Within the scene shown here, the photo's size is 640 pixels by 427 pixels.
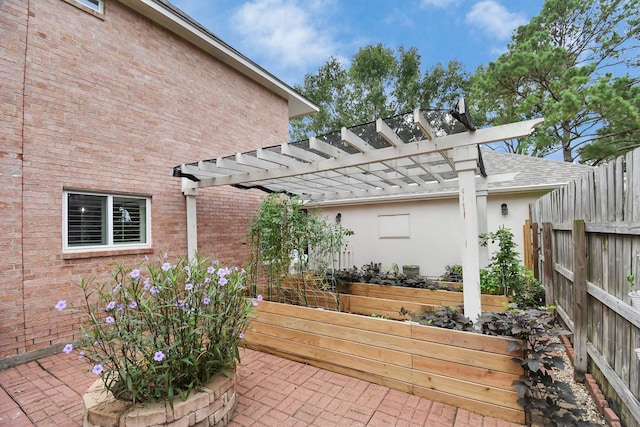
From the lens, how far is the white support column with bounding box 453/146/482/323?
313 centimetres

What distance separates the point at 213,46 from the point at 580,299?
24.0 ft

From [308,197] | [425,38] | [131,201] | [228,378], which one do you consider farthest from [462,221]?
[425,38]

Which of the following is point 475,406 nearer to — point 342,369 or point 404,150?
point 342,369

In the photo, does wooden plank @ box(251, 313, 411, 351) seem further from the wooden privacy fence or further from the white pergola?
the wooden privacy fence

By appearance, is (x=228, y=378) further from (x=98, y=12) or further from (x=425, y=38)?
(x=425, y=38)

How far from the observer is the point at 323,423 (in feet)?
8.14

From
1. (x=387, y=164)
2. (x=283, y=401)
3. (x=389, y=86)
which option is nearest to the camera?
(x=283, y=401)

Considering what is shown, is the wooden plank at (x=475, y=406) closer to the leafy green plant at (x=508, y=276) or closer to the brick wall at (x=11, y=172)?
the leafy green plant at (x=508, y=276)

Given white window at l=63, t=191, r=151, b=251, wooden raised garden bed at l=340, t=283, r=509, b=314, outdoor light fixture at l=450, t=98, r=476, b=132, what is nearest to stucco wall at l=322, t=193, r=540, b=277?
wooden raised garden bed at l=340, t=283, r=509, b=314

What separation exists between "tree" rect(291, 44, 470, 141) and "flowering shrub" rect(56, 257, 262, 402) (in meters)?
15.6

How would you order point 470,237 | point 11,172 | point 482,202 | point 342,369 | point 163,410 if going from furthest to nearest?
point 482,202
point 11,172
point 342,369
point 470,237
point 163,410

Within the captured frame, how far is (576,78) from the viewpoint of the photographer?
1009cm

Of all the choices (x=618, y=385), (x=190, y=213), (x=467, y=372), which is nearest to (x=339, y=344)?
(x=467, y=372)

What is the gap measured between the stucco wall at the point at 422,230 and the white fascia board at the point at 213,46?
12.0 feet
